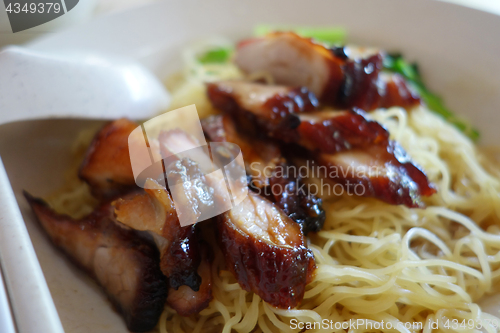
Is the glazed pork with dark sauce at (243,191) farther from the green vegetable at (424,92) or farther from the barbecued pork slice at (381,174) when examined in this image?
the green vegetable at (424,92)

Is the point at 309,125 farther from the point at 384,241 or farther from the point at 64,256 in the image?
the point at 64,256

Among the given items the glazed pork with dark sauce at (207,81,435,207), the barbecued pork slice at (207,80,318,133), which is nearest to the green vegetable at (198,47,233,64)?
the barbecued pork slice at (207,80,318,133)

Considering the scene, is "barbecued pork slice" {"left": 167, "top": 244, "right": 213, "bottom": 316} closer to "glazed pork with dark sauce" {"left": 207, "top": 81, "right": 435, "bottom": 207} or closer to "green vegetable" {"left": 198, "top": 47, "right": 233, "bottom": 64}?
"glazed pork with dark sauce" {"left": 207, "top": 81, "right": 435, "bottom": 207}

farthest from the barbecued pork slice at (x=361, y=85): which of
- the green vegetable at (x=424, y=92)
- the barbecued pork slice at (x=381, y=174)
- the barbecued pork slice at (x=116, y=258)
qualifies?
the barbecued pork slice at (x=116, y=258)

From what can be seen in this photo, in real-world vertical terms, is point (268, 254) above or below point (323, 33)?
below

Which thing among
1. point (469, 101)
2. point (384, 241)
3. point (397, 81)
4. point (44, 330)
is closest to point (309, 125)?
point (384, 241)

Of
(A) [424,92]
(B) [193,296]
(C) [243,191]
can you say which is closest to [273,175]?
(C) [243,191]

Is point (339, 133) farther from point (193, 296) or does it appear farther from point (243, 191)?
point (193, 296)
